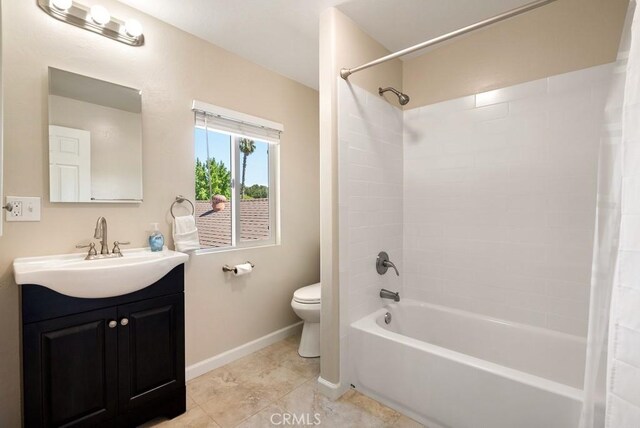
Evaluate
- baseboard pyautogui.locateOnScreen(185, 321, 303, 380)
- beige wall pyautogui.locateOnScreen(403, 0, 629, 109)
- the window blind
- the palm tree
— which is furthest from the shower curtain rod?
baseboard pyautogui.locateOnScreen(185, 321, 303, 380)

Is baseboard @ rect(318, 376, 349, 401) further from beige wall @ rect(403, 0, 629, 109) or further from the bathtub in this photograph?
beige wall @ rect(403, 0, 629, 109)

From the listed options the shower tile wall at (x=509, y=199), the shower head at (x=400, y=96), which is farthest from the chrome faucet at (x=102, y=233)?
the shower tile wall at (x=509, y=199)

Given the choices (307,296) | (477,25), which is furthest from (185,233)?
(477,25)

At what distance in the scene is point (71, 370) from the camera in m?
1.30

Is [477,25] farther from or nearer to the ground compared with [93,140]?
farther from the ground

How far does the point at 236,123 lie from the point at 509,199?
206cm

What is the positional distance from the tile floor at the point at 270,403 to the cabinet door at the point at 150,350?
0.23m

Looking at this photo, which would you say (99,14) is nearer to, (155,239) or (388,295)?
(155,239)

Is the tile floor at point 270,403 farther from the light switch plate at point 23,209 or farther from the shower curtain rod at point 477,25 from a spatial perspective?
the shower curtain rod at point 477,25

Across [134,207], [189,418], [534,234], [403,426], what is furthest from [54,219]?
[534,234]

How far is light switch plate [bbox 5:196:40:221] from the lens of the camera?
1393 mm

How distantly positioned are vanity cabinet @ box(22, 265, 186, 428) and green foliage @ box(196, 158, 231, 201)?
700mm

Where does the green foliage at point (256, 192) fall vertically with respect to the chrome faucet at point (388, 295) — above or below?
above

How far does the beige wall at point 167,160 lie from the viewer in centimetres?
141
